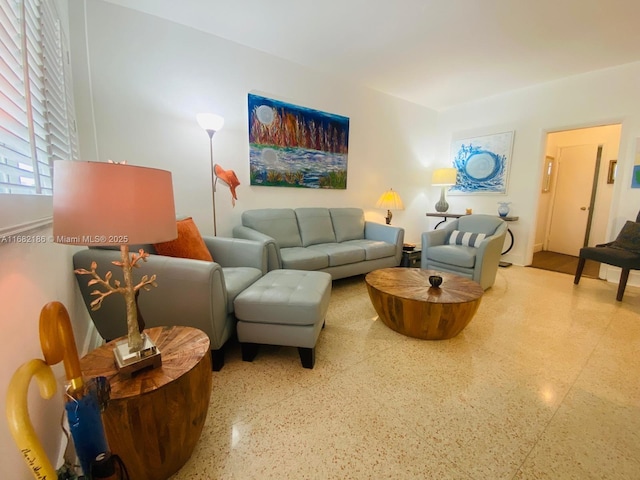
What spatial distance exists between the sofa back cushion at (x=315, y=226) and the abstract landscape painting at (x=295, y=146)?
15.2 inches

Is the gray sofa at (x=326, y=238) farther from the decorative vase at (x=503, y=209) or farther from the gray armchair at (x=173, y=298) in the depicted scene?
the decorative vase at (x=503, y=209)

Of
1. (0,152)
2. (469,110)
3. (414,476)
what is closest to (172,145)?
(0,152)

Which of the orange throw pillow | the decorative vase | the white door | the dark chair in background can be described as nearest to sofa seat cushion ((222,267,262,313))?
the orange throw pillow

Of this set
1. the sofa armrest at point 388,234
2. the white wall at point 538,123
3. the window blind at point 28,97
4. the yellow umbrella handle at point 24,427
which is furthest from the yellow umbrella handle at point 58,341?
the white wall at point 538,123

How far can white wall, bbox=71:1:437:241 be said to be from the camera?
2256 mm

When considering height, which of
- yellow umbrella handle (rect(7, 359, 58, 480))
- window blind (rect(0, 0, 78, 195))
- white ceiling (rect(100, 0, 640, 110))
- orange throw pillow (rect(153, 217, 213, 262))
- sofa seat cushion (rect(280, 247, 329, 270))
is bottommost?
sofa seat cushion (rect(280, 247, 329, 270))

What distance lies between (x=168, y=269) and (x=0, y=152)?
0.76 m

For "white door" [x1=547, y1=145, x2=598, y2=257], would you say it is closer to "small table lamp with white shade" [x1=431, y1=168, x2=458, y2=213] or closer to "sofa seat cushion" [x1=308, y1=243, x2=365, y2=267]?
"small table lamp with white shade" [x1=431, y1=168, x2=458, y2=213]

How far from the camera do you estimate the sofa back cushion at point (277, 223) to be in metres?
2.89

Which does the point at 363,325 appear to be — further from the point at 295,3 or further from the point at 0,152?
the point at 295,3

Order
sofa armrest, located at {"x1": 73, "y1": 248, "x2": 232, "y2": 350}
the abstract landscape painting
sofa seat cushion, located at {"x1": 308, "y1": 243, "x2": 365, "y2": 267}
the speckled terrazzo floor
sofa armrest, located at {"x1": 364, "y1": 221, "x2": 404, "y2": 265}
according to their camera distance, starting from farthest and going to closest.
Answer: sofa armrest, located at {"x1": 364, "y1": 221, "x2": 404, "y2": 265} < the abstract landscape painting < sofa seat cushion, located at {"x1": 308, "y1": 243, "x2": 365, "y2": 267} < sofa armrest, located at {"x1": 73, "y1": 248, "x2": 232, "y2": 350} < the speckled terrazzo floor

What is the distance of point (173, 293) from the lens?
4.66ft

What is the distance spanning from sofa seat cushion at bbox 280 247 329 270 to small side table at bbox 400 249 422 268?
129 cm

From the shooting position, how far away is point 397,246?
130 inches
